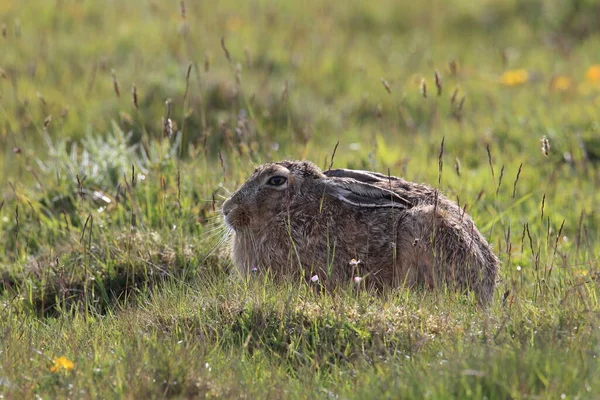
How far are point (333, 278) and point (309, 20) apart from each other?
334 inches

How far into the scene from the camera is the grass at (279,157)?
445 cm

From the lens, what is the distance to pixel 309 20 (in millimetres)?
13641

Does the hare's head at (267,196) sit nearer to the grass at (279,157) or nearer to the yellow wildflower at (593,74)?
the grass at (279,157)

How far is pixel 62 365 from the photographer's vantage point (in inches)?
176

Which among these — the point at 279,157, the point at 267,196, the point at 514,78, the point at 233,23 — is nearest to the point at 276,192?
the point at 267,196

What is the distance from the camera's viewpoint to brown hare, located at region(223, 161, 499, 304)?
562 centimetres

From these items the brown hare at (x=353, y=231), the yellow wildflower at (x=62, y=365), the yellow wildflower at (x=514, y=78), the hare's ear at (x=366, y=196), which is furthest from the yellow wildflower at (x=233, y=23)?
the yellow wildflower at (x=62, y=365)

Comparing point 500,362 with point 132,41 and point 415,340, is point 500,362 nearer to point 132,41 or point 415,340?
point 415,340

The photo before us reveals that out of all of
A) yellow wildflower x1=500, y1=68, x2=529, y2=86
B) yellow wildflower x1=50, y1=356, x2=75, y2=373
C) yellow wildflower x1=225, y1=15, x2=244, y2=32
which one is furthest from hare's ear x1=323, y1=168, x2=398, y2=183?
yellow wildflower x1=225, y1=15, x2=244, y2=32

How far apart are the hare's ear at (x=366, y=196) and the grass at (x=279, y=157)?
40 centimetres

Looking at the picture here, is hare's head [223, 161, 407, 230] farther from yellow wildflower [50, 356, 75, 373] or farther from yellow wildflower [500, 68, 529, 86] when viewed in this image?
yellow wildflower [500, 68, 529, 86]

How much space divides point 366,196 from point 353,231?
0.76 feet

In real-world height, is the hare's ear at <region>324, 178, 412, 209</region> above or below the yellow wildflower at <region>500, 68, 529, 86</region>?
above

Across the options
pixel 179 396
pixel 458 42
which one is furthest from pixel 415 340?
pixel 458 42
